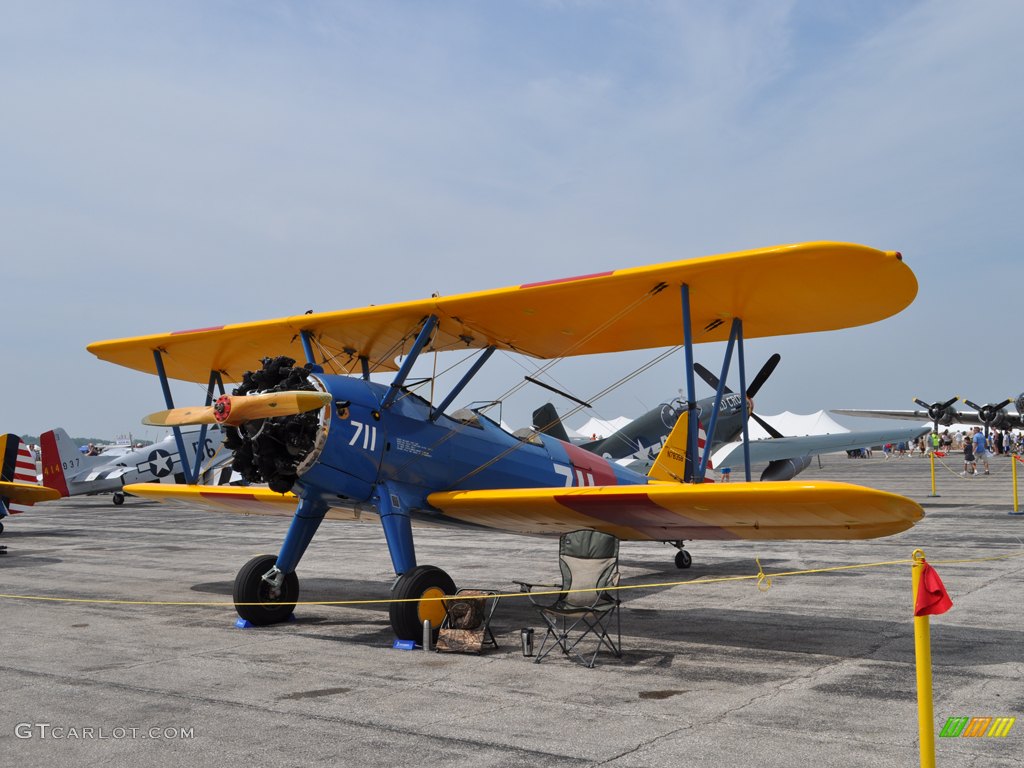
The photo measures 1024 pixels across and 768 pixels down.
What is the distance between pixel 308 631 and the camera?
8312 millimetres

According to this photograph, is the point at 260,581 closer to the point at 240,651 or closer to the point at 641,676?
the point at 240,651

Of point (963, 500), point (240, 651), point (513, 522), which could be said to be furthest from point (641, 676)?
point (963, 500)

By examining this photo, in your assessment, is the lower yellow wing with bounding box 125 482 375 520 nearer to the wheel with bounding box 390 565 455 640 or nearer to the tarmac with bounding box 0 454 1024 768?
the tarmac with bounding box 0 454 1024 768

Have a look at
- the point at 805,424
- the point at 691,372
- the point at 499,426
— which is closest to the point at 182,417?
the point at 499,426

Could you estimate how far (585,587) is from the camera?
729 cm

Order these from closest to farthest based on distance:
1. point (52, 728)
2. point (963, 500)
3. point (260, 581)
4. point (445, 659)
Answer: point (52, 728) < point (445, 659) < point (260, 581) < point (963, 500)

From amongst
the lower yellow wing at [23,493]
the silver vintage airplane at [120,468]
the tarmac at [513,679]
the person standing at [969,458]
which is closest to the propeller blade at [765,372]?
the tarmac at [513,679]

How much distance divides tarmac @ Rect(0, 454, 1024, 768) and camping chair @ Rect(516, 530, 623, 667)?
252 mm

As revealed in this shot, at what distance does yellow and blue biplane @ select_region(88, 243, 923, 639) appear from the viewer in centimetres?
709

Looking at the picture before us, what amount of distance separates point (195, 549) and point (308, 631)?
8824 mm

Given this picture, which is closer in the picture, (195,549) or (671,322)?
(671,322)

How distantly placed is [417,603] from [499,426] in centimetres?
254

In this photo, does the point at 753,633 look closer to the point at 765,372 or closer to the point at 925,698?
the point at 925,698

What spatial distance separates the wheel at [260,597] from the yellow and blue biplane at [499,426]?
0.06 feet
